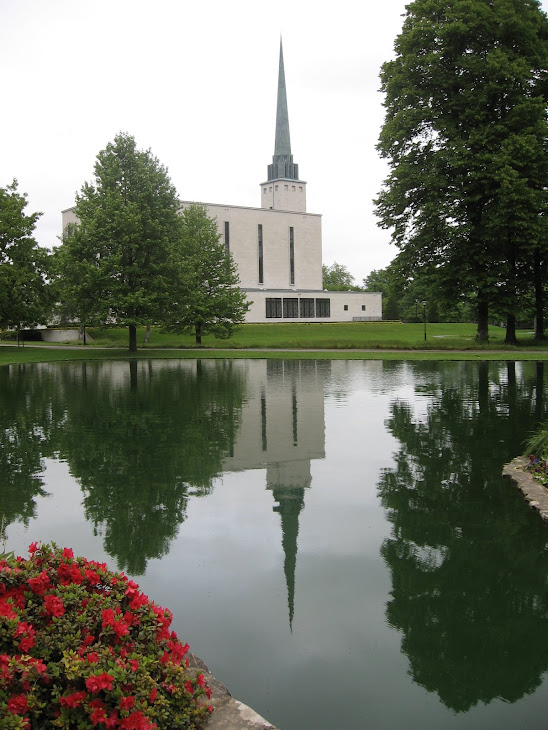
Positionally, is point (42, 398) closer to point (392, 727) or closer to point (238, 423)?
point (238, 423)

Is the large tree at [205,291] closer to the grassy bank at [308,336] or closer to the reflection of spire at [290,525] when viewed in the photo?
Answer: the grassy bank at [308,336]

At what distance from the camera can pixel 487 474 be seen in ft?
29.6

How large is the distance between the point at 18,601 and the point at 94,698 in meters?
0.72

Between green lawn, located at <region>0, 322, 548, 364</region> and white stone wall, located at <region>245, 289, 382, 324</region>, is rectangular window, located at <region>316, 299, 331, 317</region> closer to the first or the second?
white stone wall, located at <region>245, 289, 382, 324</region>

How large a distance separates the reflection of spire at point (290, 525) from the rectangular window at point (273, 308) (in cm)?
7217

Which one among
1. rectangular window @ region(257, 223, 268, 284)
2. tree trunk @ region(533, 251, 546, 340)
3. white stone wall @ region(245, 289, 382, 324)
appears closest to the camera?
tree trunk @ region(533, 251, 546, 340)

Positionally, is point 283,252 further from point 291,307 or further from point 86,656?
point 86,656

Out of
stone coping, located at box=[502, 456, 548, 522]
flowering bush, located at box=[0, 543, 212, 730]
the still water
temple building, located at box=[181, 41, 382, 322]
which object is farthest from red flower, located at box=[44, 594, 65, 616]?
temple building, located at box=[181, 41, 382, 322]

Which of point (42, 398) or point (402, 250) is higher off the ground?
point (402, 250)

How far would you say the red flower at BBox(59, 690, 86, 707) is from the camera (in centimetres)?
284

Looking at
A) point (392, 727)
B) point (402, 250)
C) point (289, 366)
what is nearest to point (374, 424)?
point (392, 727)

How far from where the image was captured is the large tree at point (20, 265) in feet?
138

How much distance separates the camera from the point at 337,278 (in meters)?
147

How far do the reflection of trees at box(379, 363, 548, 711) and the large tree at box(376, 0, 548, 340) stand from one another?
924 inches
